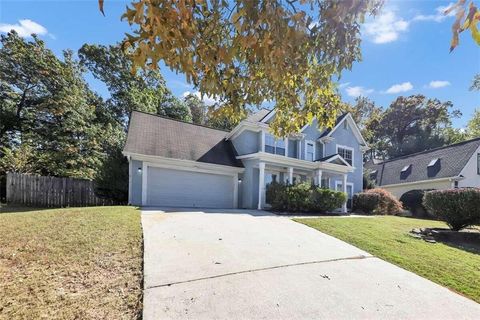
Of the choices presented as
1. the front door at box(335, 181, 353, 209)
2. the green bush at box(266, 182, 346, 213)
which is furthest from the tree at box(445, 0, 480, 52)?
the front door at box(335, 181, 353, 209)

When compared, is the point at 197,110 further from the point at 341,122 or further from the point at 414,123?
the point at 414,123

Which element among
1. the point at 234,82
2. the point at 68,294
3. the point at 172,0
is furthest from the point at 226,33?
the point at 68,294

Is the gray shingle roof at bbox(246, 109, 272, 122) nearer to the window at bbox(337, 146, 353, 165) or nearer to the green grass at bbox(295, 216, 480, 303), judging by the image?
the window at bbox(337, 146, 353, 165)

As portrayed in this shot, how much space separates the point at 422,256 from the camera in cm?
717

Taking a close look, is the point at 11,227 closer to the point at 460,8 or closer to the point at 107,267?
the point at 107,267

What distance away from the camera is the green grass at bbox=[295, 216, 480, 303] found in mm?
5582

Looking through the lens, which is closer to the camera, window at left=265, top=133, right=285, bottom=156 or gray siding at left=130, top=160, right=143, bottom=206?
gray siding at left=130, top=160, right=143, bottom=206

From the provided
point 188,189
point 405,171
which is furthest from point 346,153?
point 188,189

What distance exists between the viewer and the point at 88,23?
22.4 ft

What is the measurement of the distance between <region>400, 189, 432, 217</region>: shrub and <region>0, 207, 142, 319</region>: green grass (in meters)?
20.6

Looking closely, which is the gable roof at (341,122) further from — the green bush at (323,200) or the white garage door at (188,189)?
the white garage door at (188,189)

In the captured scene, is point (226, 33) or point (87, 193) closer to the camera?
point (226, 33)

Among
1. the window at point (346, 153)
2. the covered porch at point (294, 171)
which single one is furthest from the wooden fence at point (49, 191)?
the window at point (346, 153)

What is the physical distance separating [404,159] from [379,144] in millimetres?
18172
